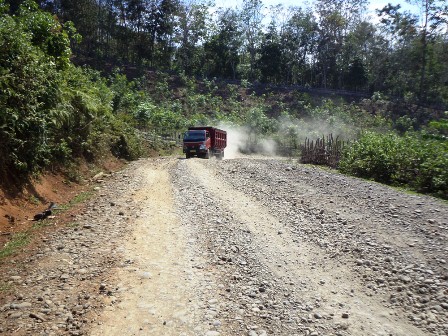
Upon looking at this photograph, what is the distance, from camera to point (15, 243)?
6621 mm

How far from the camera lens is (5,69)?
8.23 m

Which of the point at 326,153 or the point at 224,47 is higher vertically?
the point at 224,47

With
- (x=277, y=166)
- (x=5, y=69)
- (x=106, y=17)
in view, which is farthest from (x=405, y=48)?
(x=5, y=69)

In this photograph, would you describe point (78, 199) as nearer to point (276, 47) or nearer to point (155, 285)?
point (155, 285)

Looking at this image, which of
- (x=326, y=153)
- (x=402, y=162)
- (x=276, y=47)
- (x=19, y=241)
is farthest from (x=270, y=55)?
(x=19, y=241)

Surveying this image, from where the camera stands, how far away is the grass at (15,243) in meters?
6.20

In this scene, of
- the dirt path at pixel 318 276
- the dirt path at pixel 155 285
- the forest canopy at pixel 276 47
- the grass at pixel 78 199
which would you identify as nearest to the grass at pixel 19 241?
the grass at pixel 78 199

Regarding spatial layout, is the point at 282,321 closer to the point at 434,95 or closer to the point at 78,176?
the point at 78,176

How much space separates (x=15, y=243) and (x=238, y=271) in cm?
418

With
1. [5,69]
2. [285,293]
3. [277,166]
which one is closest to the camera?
[285,293]

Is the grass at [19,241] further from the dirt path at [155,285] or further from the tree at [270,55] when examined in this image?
the tree at [270,55]

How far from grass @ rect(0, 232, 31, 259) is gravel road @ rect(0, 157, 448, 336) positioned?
0.93 ft

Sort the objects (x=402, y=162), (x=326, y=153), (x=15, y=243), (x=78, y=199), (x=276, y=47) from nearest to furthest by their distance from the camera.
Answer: (x=15, y=243) < (x=78, y=199) < (x=402, y=162) < (x=326, y=153) < (x=276, y=47)

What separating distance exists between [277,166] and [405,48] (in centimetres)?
5528
